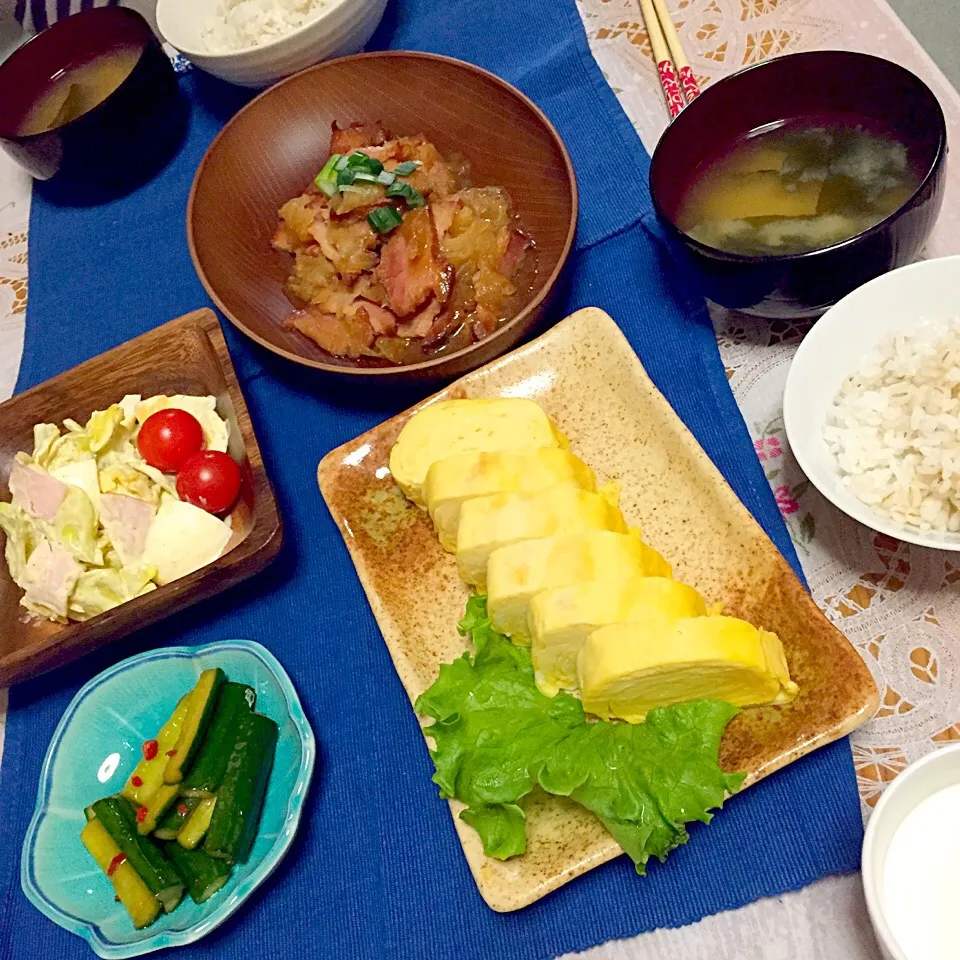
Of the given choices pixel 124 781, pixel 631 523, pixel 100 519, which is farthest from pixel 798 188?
pixel 124 781

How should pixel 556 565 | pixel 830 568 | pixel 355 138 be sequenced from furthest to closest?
pixel 355 138 < pixel 830 568 < pixel 556 565

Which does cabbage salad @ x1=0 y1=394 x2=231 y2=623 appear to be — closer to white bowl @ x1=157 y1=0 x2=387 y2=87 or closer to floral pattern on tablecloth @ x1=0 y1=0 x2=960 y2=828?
floral pattern on tablecloth @ x1=0 y1=0 x2=960 y2=828

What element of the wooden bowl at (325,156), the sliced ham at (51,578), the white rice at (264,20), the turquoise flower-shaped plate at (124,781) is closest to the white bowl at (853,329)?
the wooden bowl at (325,156)

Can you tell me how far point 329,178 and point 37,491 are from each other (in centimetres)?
97

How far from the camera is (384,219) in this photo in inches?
77.4

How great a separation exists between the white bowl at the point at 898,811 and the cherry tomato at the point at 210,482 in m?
1.29

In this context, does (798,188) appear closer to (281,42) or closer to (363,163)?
(363,163)

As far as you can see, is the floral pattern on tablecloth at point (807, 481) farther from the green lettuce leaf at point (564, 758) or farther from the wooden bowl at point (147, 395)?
the wooden bowl at point (147, 395)

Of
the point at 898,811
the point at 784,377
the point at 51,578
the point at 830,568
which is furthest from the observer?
the point at 784,377

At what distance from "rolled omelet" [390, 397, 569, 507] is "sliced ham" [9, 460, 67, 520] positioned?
0.70m

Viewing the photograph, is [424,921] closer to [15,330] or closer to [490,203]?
[490,203]

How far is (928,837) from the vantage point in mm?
1132

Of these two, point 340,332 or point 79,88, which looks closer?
point 340,332

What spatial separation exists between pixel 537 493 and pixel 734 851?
0.66m
